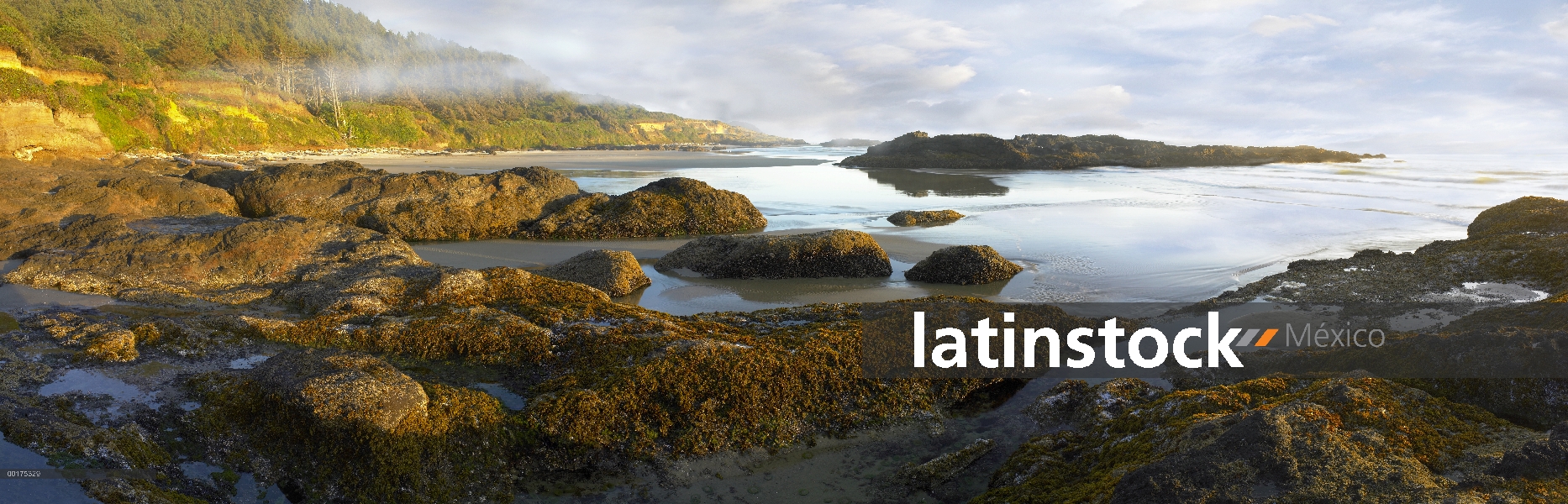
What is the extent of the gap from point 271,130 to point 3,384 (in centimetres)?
5468

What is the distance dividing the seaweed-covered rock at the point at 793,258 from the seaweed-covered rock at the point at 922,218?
5760 millimetres

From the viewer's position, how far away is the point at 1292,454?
2.42m

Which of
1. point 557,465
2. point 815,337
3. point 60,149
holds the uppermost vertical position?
point 60,149

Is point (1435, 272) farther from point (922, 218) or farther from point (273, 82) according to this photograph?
point (273, 82)

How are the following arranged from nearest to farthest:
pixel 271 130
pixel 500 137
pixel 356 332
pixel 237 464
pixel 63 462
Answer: pixel 63 462 < pixel 237 464 < pixel 356 332 < pixel 271 130 < pixel 500 137

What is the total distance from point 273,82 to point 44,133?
43.9 meters

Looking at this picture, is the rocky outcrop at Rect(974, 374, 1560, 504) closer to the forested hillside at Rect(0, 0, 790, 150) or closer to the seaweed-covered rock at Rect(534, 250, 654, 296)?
the seaweed-covered rock at Rect(534, 250, 654, 296)

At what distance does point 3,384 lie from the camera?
11.4 ft

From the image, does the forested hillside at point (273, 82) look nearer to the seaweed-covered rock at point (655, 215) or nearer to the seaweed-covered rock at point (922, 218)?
the seaweed-covered rock at point (655, 215)

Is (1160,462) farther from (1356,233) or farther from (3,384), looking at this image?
(1356,233)

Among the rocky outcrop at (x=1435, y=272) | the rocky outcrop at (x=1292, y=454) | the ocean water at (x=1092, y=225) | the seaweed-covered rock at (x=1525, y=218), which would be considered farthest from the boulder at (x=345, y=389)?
the seaweed-covered rock at (x=1525, y=218)

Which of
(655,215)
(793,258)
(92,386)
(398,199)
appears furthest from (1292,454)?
(398,199)

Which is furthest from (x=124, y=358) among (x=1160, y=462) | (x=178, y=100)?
(x=178, y=100)

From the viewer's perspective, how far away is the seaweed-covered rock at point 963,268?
30.1 feet
